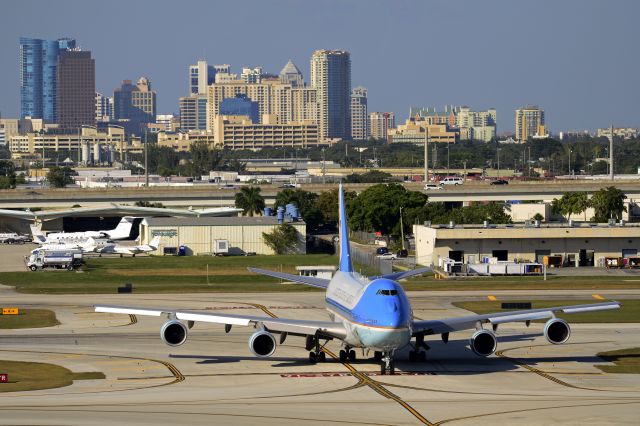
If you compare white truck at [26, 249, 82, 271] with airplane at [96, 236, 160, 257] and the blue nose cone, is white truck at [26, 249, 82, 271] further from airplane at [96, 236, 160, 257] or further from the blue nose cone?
the blue nose cone

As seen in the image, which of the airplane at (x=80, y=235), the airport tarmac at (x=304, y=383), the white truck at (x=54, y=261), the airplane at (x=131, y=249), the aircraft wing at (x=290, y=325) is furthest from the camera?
the airplane at (x=80, y=235)

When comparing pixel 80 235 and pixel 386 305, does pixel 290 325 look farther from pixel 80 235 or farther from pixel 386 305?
pixel 80 235

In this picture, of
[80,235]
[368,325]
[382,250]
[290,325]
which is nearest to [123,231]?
[80,235]

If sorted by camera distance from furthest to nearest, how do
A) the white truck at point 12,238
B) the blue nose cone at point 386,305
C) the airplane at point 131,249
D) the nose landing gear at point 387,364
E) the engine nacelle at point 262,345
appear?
the white truck at point 12,238, the airplane at point 131,249, the engine nacelle at point 262,345, the nose landing gear at point 387,364, the blue nose cone at point 386,305

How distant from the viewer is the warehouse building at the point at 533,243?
120000 mm

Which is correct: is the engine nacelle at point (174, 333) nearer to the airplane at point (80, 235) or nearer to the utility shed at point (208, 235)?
the utility shed at point (208, 235)

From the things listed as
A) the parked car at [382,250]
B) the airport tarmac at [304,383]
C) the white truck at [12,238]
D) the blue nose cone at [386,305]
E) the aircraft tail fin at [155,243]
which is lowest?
the white truck at [12,238]

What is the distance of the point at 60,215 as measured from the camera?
17675cm

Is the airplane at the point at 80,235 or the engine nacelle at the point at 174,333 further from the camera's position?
the airplane at the point at 80,235

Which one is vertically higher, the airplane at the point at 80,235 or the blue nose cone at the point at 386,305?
the blue nose cone at the point at 386,305

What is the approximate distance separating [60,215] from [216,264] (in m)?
56.9

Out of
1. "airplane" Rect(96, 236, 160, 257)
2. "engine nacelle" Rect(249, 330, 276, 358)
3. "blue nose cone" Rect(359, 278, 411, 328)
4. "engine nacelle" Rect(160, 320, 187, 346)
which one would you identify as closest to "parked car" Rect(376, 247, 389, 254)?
"airplane" Rect(96, 236, 160, 257)

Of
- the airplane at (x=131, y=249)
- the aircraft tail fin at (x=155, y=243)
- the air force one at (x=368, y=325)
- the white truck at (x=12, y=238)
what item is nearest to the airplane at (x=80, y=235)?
the white truck at (x=12, y=238)

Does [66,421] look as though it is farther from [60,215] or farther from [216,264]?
[60,215]
